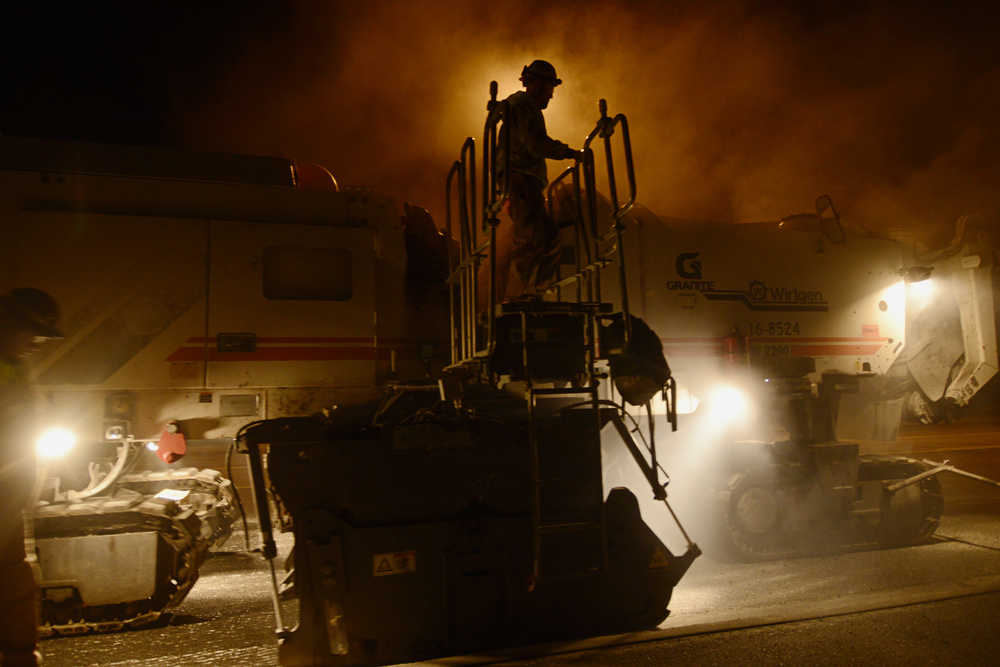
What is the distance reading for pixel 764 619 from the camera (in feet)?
13.2

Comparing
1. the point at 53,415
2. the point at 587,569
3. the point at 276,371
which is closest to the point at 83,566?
the point at 53,415

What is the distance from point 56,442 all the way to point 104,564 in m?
0.93

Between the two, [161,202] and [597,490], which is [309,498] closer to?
[597,490]

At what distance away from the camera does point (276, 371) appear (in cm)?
498

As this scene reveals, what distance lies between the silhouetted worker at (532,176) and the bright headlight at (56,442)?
345 centimetres

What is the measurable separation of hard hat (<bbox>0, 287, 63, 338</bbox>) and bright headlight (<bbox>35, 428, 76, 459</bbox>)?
1.36m

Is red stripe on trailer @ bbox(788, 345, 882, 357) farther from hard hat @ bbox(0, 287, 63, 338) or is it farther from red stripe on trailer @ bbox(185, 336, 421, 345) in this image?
hard hat @ bbox(0, 287, 63, 338)

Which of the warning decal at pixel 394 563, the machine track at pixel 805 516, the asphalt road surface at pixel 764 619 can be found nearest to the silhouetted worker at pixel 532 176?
the warning decal at pixel 394 563

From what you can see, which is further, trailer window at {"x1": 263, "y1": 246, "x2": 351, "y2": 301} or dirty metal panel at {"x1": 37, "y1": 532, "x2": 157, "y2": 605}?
trailer window at {"x1": 263, "y1": 246, "x2": 351, "y2": 301}

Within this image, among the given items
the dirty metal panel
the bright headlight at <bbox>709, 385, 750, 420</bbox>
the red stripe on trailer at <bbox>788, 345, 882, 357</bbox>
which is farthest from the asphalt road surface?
the red stripe on trailer at <bbox>788, 345, 882, 357</bbox>

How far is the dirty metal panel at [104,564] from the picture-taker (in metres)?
4.53

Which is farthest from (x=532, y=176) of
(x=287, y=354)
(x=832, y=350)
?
(x=832, y=350)

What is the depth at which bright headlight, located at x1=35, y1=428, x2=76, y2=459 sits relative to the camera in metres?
4.59

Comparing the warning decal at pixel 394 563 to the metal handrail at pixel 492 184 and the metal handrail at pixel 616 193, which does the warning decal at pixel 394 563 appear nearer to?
the metal handrail at pixel 492 184
